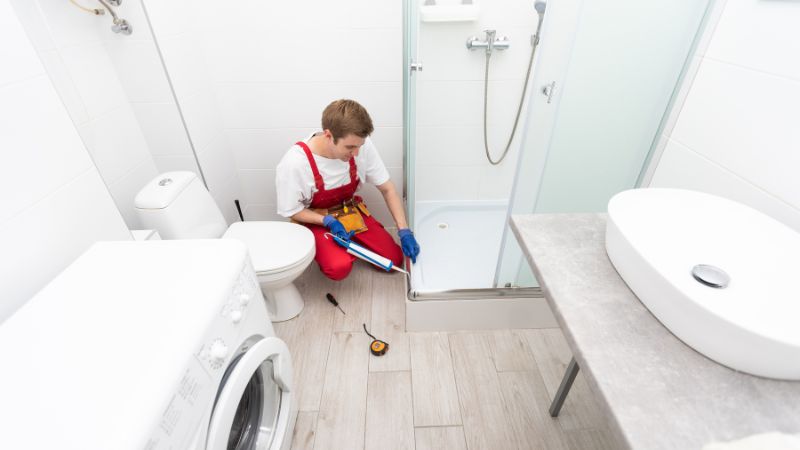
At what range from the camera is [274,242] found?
161 cm

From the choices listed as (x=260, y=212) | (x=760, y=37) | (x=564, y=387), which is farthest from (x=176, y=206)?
(x=760, y=37)

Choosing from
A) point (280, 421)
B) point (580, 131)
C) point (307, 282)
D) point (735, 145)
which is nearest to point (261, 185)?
point (307, 282)

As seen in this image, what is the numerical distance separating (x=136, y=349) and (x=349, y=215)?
1244mm

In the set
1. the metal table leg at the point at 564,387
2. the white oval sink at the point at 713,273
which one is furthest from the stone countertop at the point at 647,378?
the metal table leg at the point at 564,387

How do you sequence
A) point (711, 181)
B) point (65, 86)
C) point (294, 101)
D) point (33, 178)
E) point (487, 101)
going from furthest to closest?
point (487, 101), point (294, 101), point (65, 86), point (711, 181), point (33, 178)

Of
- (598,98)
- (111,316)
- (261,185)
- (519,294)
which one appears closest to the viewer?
(111,316)

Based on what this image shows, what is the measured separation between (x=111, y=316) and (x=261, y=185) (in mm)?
1448

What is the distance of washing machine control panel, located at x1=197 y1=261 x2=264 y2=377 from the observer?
0.74 m

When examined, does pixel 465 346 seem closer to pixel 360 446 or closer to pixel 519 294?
pixel 519 294

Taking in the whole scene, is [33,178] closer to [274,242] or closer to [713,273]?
[274,242]

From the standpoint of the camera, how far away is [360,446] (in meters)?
1.30

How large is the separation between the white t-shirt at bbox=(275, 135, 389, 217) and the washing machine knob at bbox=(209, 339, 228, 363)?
0.97 meters

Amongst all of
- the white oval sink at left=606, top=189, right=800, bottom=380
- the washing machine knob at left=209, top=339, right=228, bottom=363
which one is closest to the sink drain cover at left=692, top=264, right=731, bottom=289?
the white oval sink at left=606, top=189, right=800, bottom=380

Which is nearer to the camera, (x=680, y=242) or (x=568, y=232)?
(x=680, y=242)
